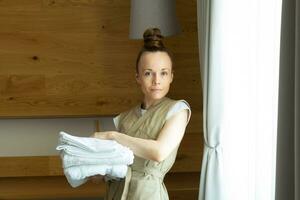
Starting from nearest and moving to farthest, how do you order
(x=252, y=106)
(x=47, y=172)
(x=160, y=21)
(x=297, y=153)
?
(x=297, y=153) → (x=252, y=106) → (x=160, y=21) → (x=47, y=172)

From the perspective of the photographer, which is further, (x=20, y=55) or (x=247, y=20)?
(x=20, y=55)

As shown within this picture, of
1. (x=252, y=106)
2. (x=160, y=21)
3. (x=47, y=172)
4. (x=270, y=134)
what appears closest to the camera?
(x=270, y=134)

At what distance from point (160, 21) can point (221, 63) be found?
2.11 ft

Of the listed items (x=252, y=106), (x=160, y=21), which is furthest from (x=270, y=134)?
(x=160, y=21)

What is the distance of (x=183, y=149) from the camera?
91.8 inches


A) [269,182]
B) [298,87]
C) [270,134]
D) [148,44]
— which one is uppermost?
[148,44]

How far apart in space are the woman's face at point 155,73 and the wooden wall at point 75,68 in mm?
809

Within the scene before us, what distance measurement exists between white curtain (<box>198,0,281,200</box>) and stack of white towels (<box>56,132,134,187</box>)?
33cm

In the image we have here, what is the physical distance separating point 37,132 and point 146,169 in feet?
3.50

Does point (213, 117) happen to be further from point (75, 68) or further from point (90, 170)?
point (75, 68)

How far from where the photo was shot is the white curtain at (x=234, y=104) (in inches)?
60.4

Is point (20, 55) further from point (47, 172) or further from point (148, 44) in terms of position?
point (148, 44)

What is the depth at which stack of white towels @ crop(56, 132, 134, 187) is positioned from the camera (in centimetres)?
138

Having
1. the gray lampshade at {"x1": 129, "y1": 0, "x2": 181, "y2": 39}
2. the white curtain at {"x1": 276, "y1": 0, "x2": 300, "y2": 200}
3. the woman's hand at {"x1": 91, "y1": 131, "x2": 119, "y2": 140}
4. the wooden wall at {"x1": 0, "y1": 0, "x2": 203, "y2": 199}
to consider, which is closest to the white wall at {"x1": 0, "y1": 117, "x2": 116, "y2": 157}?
the wooden wall at {"x1": 0, "y1": 0, "x2": 203, "y2": 199}
